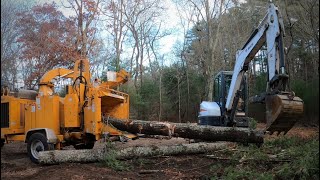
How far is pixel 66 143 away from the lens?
10.1 metres

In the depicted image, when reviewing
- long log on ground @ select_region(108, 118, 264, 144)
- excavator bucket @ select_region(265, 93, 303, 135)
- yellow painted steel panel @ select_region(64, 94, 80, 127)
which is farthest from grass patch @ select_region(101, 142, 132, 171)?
excavator bucket @ select_region(265, 93, 303, 135)

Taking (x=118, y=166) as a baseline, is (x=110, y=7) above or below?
above

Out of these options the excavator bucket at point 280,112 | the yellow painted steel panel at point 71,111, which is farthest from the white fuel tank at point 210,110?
the excavator bucket at point 280,112

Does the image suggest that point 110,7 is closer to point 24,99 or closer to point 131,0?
point 131,0

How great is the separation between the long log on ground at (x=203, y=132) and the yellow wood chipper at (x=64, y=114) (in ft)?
2.36

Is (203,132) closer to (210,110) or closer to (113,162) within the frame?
(113,162)

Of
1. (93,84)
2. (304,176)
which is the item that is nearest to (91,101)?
(93,84)

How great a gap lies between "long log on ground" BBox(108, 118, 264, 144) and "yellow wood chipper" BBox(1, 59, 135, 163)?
0.72 m

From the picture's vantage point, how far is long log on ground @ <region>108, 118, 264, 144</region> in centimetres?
819

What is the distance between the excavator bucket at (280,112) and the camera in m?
5.73

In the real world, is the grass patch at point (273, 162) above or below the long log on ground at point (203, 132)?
below

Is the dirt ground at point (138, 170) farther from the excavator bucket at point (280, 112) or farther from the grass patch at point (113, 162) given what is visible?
the excavator bucket at point (280, 112)

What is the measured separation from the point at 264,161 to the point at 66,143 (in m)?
5.79

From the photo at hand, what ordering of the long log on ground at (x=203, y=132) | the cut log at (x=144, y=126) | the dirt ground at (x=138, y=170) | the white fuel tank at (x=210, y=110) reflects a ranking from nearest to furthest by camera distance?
the dirt ground at (x=138, y=170)
the long log on ground at (x=203, y=132)
the cut log at (x=144, y=126)
the white fuel tank at (x=210, y=110)
